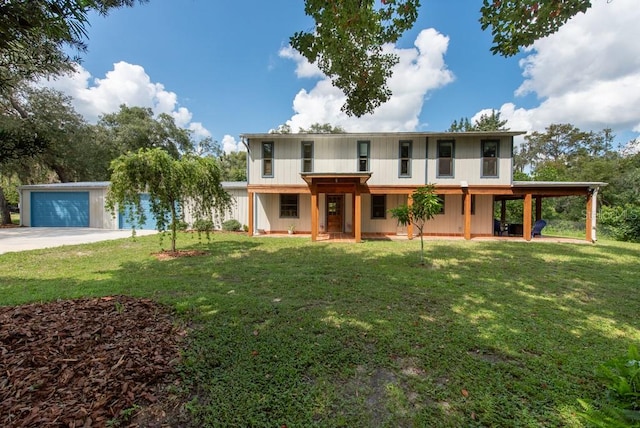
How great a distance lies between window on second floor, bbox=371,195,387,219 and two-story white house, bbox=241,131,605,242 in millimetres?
34

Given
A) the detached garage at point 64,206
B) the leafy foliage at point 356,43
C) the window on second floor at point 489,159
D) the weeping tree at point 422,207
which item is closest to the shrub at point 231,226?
the detached garage at point 64,206

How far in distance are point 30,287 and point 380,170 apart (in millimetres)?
11576

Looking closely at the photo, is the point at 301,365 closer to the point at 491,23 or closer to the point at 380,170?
the point at 491,23

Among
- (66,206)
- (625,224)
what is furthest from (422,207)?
(66,206)

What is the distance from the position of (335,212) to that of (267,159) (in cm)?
419

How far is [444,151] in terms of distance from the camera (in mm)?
12469

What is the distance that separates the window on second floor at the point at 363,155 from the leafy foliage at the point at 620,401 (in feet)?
36.0

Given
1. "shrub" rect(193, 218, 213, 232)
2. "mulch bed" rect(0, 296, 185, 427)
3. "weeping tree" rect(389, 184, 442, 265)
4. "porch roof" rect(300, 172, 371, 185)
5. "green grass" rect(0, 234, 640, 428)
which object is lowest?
"green grass" rect(0, 234, 640, 428)

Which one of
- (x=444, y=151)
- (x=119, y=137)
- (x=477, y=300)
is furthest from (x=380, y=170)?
(x=119, y=137)

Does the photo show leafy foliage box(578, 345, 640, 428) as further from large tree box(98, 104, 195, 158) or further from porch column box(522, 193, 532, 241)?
large tree box(98, 104, 195, 158)

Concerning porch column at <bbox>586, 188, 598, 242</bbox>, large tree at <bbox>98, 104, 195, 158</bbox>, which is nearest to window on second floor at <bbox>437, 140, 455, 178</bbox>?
porch column at <bbox>586, 188, 598, 242</bbox>

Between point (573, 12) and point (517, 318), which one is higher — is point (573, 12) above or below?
above

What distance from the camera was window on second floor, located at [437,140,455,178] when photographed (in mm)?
12383

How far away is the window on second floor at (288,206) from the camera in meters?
A: 13.8
